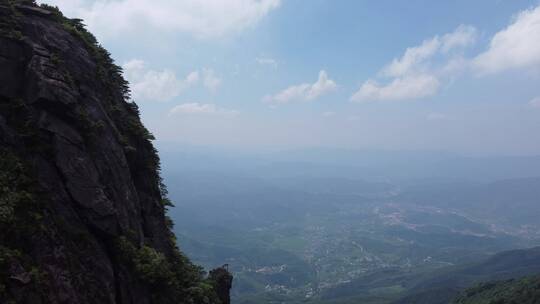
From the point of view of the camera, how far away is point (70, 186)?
789 inches

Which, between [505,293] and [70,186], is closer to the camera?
[70,186]

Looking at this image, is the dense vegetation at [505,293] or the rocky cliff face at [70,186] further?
the dense vegetation at [505,293]

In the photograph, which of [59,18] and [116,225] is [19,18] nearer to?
[59,18]

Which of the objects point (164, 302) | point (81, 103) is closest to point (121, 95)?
point (81, 103)

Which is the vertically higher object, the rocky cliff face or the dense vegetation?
the rocky cliff face

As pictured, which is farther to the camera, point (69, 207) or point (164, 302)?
point (164, 302)

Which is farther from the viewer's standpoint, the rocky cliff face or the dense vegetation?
the dense vegetation

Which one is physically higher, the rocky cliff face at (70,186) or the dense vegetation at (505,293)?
the rocky cliff face at (70,186)

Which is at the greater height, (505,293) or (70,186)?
(70,186)

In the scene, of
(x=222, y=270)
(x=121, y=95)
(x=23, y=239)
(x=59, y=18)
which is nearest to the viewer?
(x=23, y=239)

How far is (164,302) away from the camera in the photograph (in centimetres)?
2261

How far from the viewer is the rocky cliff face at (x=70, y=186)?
671 inches

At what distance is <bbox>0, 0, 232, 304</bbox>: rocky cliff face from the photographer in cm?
1703

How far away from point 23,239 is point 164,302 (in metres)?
8.09
